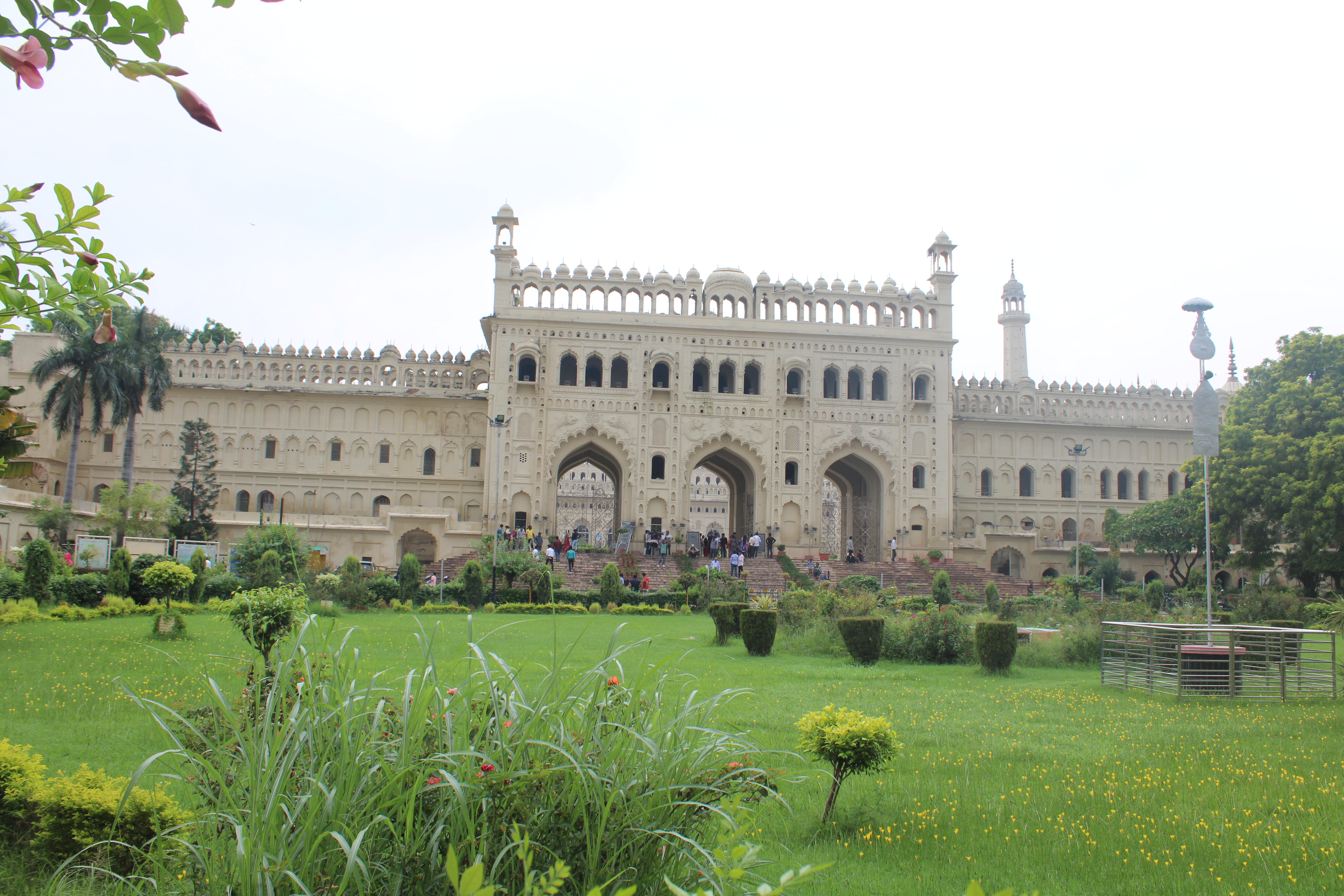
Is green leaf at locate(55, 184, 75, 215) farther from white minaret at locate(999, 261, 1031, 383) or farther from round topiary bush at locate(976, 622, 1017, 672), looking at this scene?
white minaret at locate(999, 261, 1031, 383)

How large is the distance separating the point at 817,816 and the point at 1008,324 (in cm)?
3853

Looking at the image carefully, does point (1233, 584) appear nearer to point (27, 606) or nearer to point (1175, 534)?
point (1175, 534)

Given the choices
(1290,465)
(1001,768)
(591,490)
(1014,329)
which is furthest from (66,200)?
(591,490)

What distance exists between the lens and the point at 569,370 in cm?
3278

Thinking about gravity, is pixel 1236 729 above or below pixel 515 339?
below

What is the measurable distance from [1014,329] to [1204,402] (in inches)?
1184

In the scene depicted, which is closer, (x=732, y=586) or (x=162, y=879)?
(x=162, y=879)

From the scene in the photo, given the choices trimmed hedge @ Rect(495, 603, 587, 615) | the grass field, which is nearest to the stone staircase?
trimmed hedge @ Rect(495, 603, 587, 615)

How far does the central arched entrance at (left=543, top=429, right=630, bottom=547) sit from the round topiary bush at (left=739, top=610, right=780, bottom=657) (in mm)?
17984

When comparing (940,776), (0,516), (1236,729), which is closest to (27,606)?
(0,516)

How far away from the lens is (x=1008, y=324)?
133ft

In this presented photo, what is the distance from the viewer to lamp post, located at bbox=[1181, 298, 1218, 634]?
11477 millimetres

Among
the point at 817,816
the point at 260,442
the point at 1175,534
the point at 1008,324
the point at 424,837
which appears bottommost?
the point at 817,816

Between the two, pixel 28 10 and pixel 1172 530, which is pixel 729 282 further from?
pixel 28 10
